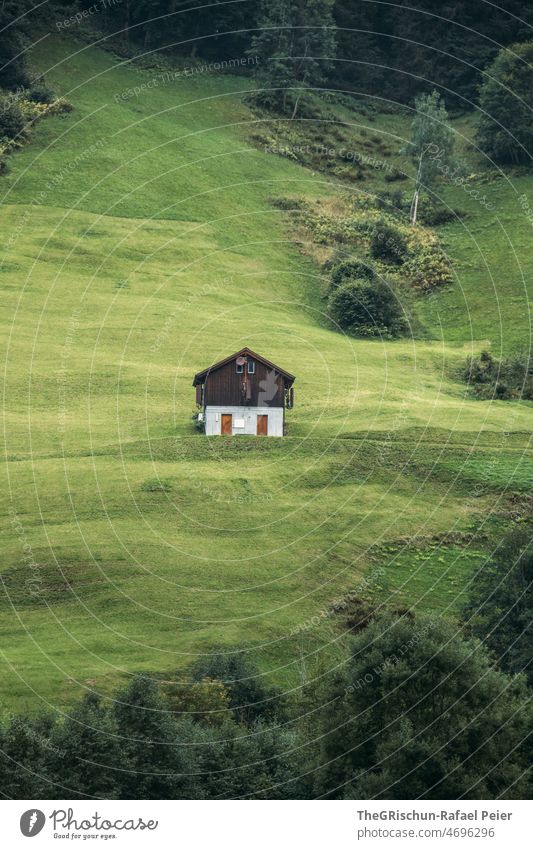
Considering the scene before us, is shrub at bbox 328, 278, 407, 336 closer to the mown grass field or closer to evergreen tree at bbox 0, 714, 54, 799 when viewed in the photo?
the mown grass field

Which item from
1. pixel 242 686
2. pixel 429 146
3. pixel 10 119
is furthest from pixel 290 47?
pixel 242 686

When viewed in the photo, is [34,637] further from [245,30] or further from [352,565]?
[245,30]

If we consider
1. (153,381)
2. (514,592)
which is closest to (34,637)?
(514,592)

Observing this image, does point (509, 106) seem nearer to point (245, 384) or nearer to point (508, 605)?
point (245, 384)

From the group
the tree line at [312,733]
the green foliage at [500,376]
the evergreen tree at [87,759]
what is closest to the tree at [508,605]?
the tree line at [312,733]

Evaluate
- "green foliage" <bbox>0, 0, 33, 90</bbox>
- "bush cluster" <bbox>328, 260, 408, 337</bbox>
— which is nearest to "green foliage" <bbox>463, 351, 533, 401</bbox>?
"bush cluster" <bbox>328, 260, 408, 337</bbox>

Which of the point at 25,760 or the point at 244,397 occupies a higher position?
the point at 244,397

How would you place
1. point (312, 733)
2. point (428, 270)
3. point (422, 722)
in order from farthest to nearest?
point (428, 270)
point (312, 733)
point (422, 722)

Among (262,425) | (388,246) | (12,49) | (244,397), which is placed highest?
(12,49)
